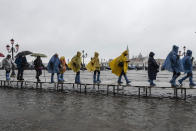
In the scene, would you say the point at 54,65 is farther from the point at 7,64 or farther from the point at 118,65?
the point at 7,64

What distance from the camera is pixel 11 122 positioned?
6.26m

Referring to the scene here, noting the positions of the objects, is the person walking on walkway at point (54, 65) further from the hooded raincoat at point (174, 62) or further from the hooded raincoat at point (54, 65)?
the hooded raincoat at point (174, 62)

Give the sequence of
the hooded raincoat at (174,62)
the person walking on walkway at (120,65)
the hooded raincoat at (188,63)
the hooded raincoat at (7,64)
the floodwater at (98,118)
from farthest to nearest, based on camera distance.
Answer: the hooded raincoat at (7,64) → the person walking on walkway at (120,65) → the hooded raincoat at (188,63) → the hooded raincoat at (174,62) → the floodwater at (98,118)

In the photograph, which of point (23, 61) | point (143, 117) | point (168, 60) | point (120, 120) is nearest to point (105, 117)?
point (120, 120)

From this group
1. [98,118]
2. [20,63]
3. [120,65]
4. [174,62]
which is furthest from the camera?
[20,63]

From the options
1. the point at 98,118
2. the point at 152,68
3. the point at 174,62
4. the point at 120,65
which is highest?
the point at 174,62

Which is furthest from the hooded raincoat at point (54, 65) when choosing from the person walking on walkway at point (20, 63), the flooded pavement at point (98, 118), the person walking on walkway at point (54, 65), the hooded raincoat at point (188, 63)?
the hooded raincoat at point (188, 63)

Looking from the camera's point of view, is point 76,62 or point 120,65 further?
point 76,62

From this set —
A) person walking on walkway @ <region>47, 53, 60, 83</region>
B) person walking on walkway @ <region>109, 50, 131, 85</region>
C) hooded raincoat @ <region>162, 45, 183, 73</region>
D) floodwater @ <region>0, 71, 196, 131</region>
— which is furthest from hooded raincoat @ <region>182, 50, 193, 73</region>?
person walking on walkway @ <region>47, 53, 60, 83</region>

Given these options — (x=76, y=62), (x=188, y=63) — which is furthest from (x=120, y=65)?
(x=188, y=63)

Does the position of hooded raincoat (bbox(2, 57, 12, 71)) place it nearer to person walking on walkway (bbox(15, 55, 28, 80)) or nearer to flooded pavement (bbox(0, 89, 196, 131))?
person walking on walkway (bbox(15, 55, 28, 80))

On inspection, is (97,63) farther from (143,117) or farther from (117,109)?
(143,117)

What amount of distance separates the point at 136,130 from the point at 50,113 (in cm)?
293

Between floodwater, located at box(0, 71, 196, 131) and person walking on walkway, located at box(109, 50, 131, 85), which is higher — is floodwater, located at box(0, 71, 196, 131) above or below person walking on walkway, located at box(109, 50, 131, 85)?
below
